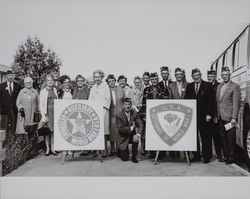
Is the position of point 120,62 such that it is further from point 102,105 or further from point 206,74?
point 206,74

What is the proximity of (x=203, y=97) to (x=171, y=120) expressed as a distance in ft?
1.37

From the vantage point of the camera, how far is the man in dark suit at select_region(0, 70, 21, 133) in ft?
13.4

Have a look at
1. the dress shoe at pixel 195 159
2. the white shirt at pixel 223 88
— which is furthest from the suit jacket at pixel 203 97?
the dress shoe at pixel 195 159

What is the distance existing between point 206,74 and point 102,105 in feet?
3.84

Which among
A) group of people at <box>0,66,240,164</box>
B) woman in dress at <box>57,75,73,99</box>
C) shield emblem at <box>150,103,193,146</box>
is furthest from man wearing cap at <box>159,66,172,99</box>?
woman in dress at <box>57,75,73,99</box>

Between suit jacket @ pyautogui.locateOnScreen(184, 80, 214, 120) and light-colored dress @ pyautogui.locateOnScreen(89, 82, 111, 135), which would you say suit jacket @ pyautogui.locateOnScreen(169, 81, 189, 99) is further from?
light-colored dress @ pyautogui.locateOnScreen(89, 82, 111, 135)

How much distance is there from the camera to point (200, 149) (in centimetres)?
413

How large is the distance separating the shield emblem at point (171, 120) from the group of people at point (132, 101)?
4.4 inches

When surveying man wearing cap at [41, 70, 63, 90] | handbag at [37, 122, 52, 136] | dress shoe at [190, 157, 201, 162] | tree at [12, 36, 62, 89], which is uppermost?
tree at [12, 36, 62, 89]

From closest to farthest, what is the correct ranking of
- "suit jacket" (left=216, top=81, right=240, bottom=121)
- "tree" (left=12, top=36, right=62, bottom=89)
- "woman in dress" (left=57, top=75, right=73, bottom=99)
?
1. "suit jacket" (left=216, top=81, right=240, bottom=121)
2. "tree" (left=12, top=36, right=62, bottom=89)
3. "woman in dress" (left=57, top=75, right=73, bottom=99)

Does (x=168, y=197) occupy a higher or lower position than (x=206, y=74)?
lower

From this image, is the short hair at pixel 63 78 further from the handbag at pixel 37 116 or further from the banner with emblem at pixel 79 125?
the handbag at pixel 37 116

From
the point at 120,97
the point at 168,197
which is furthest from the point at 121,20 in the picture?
the point at 168,197

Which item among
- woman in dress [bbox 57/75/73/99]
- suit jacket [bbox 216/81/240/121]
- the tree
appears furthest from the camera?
woman in dress [bbox 57/75/73/99]
